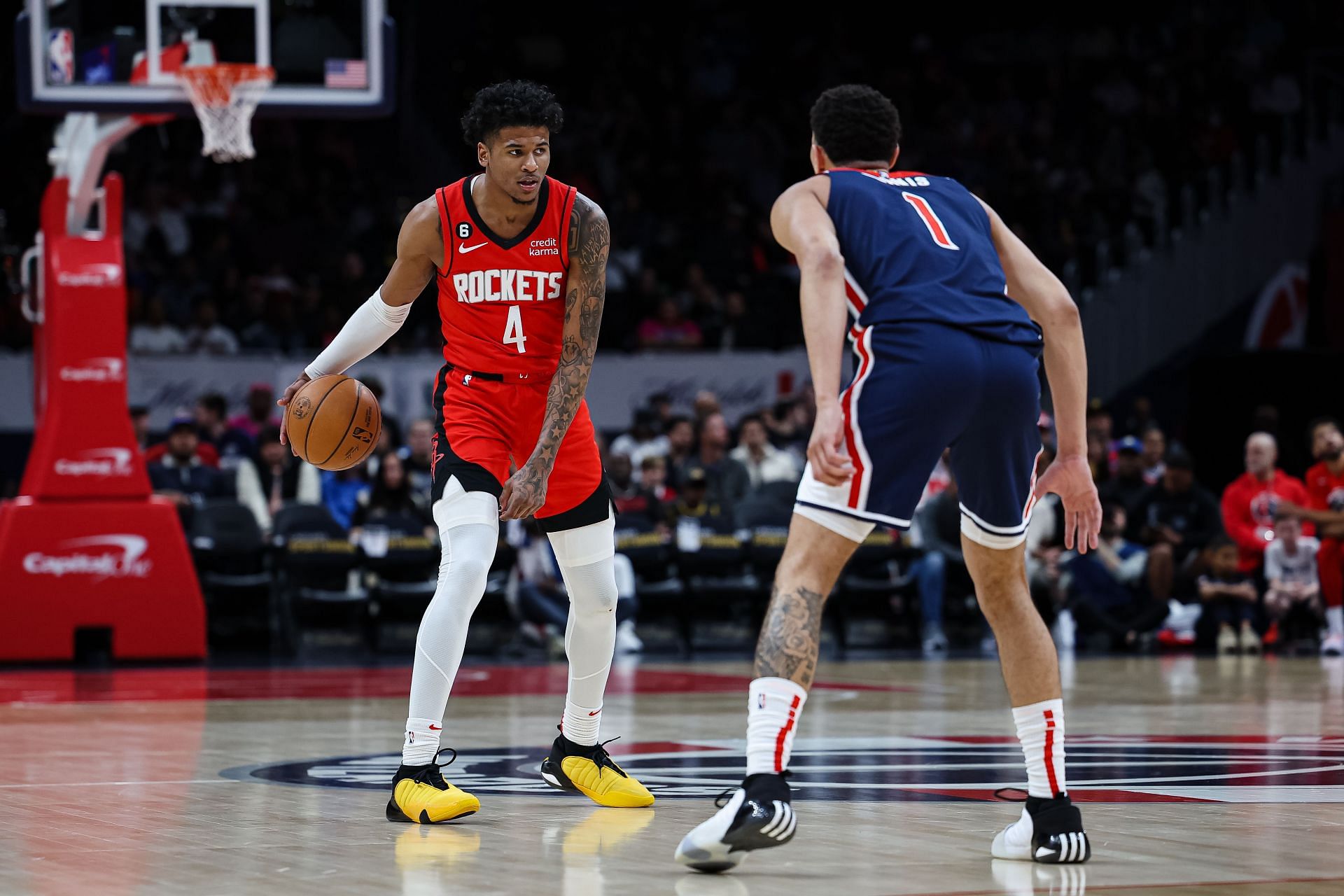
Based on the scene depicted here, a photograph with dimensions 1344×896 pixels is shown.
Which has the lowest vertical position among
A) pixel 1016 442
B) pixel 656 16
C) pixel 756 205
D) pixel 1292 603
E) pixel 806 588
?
pixel 1292 603

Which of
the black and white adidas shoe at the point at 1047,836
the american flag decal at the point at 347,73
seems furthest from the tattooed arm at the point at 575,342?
the american flag decal at the point at 347,73

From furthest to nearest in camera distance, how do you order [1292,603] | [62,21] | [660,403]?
[660,403]
[1292,603]
[62,21]

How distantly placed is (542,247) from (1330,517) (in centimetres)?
1090

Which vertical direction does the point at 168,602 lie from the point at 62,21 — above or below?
below

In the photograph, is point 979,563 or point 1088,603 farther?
point 1088,603

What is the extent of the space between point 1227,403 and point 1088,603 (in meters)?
Result: 5.02

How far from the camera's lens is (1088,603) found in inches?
609

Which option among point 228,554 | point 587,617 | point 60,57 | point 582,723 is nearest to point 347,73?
point 60,57

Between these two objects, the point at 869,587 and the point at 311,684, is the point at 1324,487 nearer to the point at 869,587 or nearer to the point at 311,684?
the point at 869,587

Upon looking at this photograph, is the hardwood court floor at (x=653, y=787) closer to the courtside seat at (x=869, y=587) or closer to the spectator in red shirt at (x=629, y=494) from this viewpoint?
the courtside seat at (x=869, y=587)

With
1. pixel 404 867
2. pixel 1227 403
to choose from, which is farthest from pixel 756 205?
pixel 404 867

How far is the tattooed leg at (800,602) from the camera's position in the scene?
4770 mm

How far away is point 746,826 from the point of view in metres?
4.56

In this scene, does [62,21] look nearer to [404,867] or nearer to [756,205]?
[404,867]
